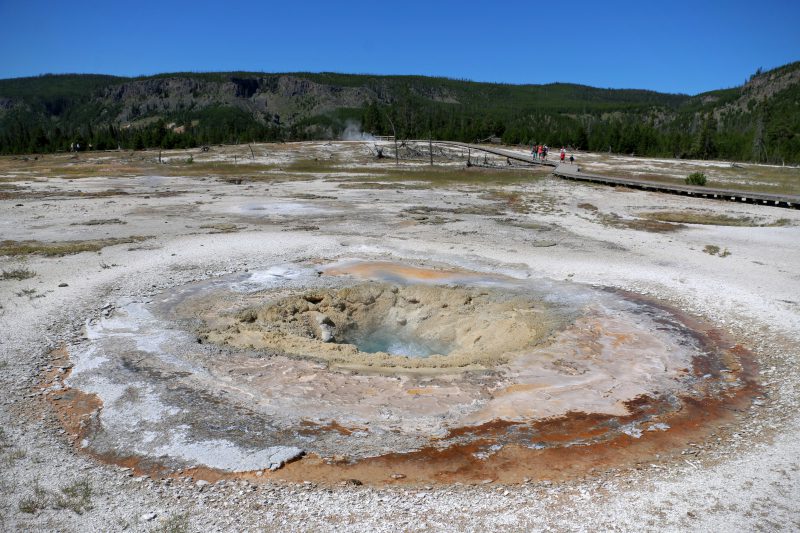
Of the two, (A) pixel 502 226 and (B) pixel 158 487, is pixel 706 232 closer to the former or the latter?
(A) pixel 502 226

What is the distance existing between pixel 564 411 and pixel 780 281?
857 centimetres

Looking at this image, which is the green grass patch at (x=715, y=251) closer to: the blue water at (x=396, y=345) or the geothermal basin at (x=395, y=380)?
the geothermal basin at (x=395, y=380)

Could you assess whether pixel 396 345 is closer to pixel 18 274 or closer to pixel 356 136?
pixel 18 274

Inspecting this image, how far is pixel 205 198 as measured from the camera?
88.2 feet

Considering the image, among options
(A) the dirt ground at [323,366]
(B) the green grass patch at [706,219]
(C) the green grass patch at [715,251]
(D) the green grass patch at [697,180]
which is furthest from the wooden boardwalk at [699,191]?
(C) the green grass patch at [715,251]

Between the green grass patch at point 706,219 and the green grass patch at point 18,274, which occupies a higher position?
the green grass patch at point 706,219

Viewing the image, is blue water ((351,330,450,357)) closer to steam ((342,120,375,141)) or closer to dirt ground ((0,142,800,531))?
dirt ground ((0,142,800,531))

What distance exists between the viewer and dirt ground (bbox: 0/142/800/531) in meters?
4.80

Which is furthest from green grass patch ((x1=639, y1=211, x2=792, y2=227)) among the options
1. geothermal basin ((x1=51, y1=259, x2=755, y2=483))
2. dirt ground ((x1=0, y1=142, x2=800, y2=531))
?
geothermal basin ((x1=51, y1=259, x2=755, y2=483))

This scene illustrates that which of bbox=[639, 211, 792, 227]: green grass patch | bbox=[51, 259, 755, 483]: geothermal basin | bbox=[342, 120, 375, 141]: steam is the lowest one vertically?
bbox=[51, 259, 755, 483]: geothermal basin

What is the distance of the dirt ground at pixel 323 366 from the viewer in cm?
480

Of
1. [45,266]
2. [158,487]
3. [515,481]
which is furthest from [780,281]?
[45,266]

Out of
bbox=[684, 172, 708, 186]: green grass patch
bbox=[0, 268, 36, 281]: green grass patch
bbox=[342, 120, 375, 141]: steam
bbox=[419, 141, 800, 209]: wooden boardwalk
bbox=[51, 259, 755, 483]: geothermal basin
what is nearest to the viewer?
bbox=[51, 259, 755, 483]: geothermal basin

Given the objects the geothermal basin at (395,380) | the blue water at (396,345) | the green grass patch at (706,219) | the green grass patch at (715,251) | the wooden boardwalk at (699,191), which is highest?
the wooden boardwalk at (699,191)
